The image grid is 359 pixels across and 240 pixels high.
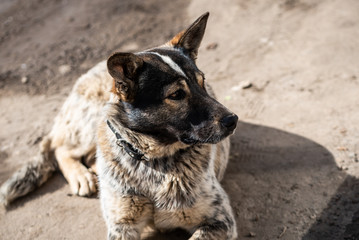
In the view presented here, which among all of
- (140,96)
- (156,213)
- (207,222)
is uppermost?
(140,96)

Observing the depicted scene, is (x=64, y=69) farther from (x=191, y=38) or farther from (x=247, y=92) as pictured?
(x=191, y=38)

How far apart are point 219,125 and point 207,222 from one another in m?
0.95

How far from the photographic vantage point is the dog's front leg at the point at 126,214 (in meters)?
3.30

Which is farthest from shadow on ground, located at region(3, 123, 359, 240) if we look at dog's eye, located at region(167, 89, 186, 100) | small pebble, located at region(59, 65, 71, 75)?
small pebble, located at region(59, 65, 71, 75)

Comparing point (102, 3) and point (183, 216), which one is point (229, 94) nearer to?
point (183, 216)

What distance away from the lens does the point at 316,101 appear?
5.01 m

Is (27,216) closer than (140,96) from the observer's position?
No

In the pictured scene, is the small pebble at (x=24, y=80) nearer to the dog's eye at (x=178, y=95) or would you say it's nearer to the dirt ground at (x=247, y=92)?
the dirt ground at (x=247, y=92)

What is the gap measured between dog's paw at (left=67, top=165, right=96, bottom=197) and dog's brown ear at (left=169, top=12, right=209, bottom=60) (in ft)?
6.05

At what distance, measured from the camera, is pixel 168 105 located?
9.89 feet

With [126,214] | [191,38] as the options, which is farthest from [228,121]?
[126,214]

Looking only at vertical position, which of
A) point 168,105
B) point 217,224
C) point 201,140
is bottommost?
point 217,224

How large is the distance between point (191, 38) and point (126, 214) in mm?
1716

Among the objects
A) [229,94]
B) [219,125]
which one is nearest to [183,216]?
[219,125]
